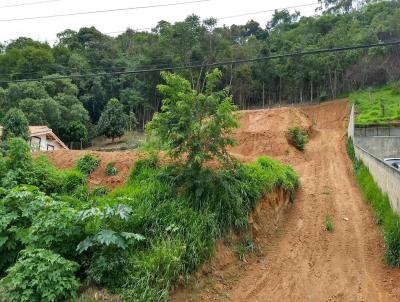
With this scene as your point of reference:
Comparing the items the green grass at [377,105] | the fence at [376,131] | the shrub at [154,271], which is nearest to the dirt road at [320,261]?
the shrub at [154,271]

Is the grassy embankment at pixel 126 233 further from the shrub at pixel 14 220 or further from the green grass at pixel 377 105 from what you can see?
the green grass at pixel 377 105

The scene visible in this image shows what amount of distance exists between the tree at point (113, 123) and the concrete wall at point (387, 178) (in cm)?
3096

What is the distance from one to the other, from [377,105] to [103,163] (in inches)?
1162

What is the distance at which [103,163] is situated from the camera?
1339 cm

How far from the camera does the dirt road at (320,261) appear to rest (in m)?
8.23

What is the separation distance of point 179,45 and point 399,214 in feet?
139

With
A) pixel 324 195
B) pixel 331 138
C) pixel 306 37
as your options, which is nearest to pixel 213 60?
pixel 306 37

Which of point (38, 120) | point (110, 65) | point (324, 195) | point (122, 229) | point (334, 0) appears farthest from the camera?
point (334, 0)

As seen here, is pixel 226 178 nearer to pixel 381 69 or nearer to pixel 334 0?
pixel 381 69

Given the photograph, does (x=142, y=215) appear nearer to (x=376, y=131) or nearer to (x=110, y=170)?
(x=110, y=170)

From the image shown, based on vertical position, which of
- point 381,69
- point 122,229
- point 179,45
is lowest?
point 122,229

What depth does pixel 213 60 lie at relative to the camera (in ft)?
160

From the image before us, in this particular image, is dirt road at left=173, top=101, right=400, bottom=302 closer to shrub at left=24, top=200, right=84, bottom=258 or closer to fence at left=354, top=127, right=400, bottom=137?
shrub at left=24, top=200, right=84, bottom=258

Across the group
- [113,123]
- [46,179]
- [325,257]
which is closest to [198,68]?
[113,123]
